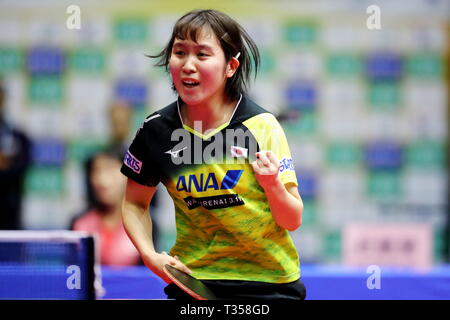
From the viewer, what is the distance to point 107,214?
423 centimetres

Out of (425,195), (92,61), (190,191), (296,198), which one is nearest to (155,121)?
(190,191)

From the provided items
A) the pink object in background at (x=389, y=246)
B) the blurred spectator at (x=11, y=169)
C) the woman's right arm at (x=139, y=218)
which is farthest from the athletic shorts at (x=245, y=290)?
the blurred spectator at (x=11, y=169)

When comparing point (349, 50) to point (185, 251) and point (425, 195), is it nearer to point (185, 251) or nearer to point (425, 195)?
point (425, 195)

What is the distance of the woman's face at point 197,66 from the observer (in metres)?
2.42

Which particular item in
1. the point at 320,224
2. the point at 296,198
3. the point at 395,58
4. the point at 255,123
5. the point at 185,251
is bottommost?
the point at 320,224

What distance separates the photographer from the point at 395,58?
5.56 meters

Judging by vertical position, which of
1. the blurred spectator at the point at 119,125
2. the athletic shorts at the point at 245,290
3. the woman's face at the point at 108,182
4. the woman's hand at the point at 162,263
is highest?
the blurred spectator at the point at 119,125

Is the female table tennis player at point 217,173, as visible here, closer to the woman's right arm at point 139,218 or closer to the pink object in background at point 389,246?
the woman's right arm at point 139,218

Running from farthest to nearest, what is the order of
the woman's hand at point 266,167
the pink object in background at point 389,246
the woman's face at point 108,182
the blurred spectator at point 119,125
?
the blurred spectator at point 119,125
the woman's face at point 108,182
the pink object in background at point 389,246
the woman's hand at point 266,167

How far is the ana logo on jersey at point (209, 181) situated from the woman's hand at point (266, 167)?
0.41 ft

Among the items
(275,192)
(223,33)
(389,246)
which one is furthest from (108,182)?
(275,192)

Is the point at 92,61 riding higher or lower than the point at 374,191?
higher

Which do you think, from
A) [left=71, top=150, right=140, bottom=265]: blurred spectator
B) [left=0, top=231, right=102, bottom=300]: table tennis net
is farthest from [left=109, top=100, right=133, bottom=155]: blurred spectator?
[left=0, top=231, right=102, bottom=300]: table tennis net

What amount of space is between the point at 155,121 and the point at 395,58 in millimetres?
3378
